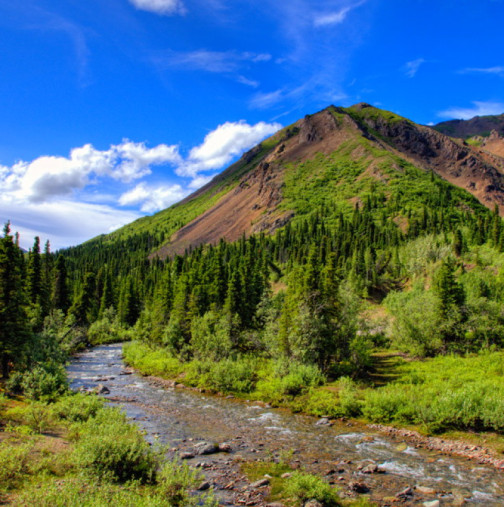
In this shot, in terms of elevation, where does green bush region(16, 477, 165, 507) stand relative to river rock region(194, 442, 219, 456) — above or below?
above

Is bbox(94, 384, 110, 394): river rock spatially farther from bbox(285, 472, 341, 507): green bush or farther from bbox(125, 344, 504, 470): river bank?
bbox(285, 472, 341, 507): green bush

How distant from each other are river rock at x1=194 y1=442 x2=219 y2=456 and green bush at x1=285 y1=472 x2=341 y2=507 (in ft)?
22.0

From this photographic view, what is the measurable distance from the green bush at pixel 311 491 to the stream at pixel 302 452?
4.14 feet

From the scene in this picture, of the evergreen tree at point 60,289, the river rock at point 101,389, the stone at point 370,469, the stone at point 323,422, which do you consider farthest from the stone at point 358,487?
the evergreen tree at point 60,289

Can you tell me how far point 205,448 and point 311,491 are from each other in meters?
8.11

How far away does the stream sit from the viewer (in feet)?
54.2

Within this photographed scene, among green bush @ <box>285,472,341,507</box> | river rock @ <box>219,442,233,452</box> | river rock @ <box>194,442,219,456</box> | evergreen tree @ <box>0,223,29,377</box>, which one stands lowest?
river rock @ <box>219,442,233,452</box>

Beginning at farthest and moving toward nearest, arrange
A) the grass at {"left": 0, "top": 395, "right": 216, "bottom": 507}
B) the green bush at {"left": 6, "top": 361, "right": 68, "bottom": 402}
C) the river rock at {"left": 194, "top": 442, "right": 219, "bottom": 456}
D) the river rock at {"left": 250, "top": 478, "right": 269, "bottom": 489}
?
the green bush at {"left": 6, "top": 361, "right": 68, "bottom": 402}, the river rock at {"left": 194, "top": 442, "right": 219, "bottom": 456}, the river rock at {"left": 250, "top": 478, "right": 269, "bottom": 489}, the grass at {"left": 0, "top": 395, "right": 216, "bottom": 507}

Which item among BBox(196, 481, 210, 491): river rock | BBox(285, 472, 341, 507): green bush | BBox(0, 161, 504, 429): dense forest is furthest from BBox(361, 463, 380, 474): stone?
BBox(0, 161, 504, 429): dense forest

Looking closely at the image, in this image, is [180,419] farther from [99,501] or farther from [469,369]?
[469,369]

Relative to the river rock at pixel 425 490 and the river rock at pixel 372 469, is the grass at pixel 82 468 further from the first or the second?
the river rock at pixel 425 490

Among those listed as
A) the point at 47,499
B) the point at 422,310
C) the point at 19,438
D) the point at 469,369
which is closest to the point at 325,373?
the point at 469,369

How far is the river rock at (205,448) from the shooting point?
20844mm

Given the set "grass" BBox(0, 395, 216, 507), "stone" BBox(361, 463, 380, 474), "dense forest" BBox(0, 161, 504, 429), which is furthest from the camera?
"dense forest" BBox(0, 161, 504, 429)
